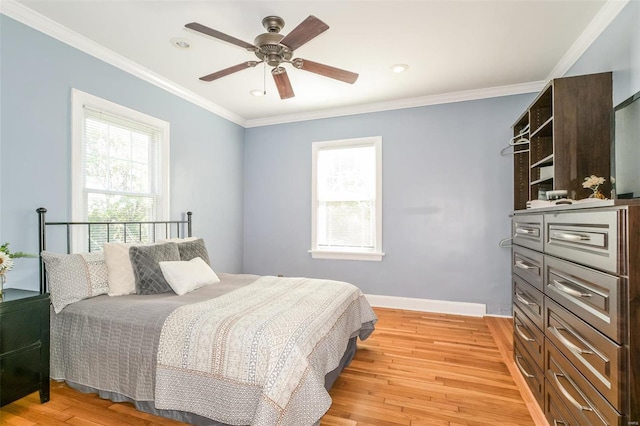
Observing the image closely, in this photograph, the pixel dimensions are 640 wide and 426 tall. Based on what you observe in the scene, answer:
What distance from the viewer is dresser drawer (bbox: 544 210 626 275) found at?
1215 millimetres

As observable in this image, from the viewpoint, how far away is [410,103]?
409 centimetres

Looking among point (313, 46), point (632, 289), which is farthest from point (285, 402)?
point (313, 46)

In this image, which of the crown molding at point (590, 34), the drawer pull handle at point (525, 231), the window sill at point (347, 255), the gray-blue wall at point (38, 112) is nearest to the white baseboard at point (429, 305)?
the window sill at point (347, 255)

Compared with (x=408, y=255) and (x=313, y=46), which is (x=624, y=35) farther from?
(x=408, y=255)

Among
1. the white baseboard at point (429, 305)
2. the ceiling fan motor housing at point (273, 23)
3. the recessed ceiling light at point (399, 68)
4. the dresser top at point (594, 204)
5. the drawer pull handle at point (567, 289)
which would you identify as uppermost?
the recessed ceiling light at point (399, 68)

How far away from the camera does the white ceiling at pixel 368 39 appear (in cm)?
228

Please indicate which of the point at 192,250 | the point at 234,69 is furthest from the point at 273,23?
the point at 192,250

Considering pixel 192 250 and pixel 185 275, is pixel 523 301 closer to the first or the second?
pixel 185 275

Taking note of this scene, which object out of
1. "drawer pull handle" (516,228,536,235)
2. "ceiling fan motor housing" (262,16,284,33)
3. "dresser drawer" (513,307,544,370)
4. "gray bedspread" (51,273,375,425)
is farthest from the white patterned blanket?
"ceiling fan motor housing" (262,16,284,33)

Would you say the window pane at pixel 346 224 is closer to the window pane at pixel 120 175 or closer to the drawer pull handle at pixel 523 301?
the drawer pull handle at pixel 523 301

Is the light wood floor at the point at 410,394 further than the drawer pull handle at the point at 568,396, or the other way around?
the light wood floor at the point at 410,394

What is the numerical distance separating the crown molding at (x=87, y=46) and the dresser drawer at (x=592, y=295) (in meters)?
3.80

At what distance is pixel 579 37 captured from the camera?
2656 mm

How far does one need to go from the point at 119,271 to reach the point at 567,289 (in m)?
2.95
